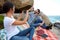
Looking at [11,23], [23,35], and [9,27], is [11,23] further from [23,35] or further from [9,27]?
[23,35]

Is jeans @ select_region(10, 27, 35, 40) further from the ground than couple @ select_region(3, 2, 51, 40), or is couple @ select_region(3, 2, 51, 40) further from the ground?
couple @ select_region(3, 2, 51, 40)

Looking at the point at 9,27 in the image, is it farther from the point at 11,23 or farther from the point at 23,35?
the point at 23,35

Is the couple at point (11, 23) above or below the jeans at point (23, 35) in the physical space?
above

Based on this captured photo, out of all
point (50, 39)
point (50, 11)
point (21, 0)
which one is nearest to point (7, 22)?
point (50, 39)

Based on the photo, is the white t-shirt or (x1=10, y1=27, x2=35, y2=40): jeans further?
(x1=10, y1=27, x2=35, y2=40): jeans

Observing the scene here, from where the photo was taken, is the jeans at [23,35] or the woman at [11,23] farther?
the jeans at [23,35]

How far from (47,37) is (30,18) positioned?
1.66ft

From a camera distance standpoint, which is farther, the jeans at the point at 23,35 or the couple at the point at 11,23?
the jeans at the point at 23,35

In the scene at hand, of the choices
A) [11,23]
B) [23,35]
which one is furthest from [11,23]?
[23,35]

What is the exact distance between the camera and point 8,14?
2354 millimetres

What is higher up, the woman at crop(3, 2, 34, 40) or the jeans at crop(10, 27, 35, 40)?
the woman at crop(3, 2, 34, 40)

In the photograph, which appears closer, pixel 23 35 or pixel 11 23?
pixel 11 23

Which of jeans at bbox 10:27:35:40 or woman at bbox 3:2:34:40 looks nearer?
woman at bbox 3:2:34:40

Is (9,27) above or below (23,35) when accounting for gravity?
above
